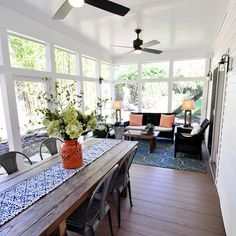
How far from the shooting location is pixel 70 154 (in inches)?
73.2

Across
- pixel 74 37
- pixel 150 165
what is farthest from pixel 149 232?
pixel 74 37

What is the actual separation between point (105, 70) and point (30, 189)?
569 centimetres

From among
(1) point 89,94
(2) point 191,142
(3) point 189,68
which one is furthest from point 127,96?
(2) point 191,142

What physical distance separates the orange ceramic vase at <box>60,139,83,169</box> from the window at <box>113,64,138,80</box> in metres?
5.30

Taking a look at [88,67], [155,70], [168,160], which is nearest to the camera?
[168,160]

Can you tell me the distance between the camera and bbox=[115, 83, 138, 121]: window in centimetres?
687

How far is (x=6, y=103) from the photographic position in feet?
10.0

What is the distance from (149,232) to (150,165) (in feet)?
6.24

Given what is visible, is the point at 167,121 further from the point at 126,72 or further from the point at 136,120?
the point at 126,72

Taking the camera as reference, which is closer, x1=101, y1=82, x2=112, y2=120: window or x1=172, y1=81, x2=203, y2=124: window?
x1=172, y1=81, x2=203, y2=124: window


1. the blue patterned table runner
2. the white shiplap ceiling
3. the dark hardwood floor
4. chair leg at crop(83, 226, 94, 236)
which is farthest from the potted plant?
the white shiplap ceiling

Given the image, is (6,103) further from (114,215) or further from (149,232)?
(149,232)

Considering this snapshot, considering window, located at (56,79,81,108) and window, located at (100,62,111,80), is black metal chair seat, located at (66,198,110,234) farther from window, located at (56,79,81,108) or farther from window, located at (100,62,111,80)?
window, located at (100,62,111,80)

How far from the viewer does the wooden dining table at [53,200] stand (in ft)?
3.67
